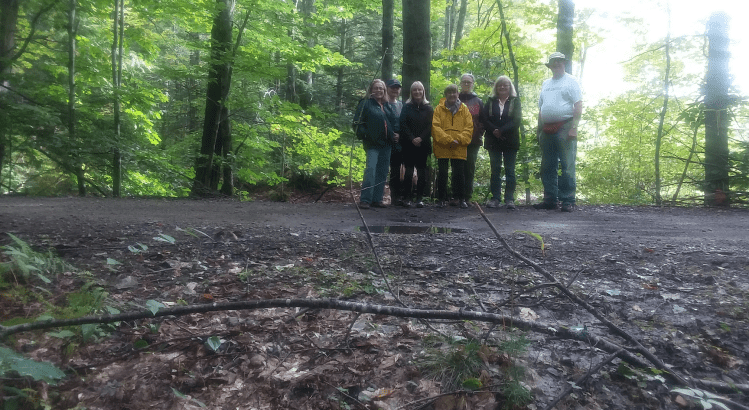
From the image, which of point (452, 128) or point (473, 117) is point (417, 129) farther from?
point (473, 117)

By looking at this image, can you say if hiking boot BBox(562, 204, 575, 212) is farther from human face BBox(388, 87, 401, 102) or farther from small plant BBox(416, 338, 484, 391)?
small plant BBox(416, 338, 484, 391)

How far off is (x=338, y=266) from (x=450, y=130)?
4279 mm

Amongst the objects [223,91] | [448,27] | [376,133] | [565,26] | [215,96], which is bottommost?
[376,133]

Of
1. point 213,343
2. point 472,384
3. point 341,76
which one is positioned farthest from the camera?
point 341,76

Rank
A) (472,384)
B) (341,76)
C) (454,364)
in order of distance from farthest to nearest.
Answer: (341,76)
(454,364)
(472,384)

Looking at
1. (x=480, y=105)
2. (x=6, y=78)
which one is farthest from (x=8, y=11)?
(x=480, y=105)

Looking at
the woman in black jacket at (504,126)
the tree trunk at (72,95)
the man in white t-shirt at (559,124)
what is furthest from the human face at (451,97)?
the tree trunk at (72,95)

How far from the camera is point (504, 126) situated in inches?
284

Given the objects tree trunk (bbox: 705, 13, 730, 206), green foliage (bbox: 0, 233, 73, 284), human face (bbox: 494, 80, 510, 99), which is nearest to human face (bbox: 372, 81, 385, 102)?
human face (bbox: 494, 80, 510, 99)

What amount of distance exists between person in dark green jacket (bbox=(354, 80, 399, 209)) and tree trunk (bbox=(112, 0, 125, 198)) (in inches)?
217

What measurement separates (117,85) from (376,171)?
6.97m

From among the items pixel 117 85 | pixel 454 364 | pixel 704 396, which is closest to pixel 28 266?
pixel 454 364

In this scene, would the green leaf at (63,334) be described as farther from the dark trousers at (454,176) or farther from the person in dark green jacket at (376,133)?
the dark trousers at (454,176)

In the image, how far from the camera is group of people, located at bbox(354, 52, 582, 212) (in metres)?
6.89
